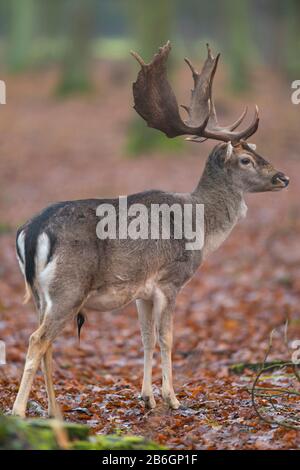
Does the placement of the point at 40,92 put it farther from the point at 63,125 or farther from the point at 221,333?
the point at 221,333

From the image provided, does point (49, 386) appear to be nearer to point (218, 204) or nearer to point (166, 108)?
point (218, 204)

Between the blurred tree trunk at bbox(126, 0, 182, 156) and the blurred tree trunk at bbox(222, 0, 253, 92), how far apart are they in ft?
32.9

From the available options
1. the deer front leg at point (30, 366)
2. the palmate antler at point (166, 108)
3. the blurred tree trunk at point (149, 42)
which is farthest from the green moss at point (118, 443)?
the blurred tree trunk at point (149, 42)

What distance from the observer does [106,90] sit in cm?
3772

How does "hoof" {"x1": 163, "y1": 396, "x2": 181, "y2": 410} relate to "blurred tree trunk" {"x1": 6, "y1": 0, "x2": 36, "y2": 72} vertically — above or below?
below

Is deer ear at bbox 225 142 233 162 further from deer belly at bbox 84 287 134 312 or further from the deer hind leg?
the deer hind leg

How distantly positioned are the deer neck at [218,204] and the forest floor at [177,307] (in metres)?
1.53

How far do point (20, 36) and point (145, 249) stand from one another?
4054 cm

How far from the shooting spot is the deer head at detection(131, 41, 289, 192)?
8102 mm

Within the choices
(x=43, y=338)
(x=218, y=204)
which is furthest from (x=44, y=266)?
(x=218, y=204)

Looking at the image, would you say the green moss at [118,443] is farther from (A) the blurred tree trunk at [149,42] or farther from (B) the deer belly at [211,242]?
(A) the blurred tree trunk at [149,42]

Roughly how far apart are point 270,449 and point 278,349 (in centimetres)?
493

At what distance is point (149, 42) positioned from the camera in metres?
24.4

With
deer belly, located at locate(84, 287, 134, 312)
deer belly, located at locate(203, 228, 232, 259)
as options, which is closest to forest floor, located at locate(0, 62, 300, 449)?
deer belly, located at locate(84, 287, 134, 312)
